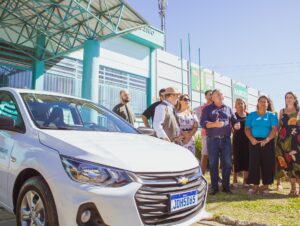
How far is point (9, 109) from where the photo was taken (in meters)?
3.83

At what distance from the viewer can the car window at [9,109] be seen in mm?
3481

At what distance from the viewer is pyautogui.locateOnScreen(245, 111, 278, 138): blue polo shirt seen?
6.07 metres

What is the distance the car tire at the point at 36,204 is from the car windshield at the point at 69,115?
64cm

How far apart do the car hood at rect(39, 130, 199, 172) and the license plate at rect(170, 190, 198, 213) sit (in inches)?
8.5

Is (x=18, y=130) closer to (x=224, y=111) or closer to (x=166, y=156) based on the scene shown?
(x=166, y=156)

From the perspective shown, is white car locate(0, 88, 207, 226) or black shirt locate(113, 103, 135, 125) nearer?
white car locate(0, 88, 207, 226)

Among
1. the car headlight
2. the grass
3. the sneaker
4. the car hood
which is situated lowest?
the grass

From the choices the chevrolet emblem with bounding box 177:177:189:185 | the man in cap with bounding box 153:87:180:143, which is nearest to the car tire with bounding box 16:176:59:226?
the chevrolet emblem with bounding box 177:177:189:185

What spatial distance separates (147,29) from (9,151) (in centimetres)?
1717

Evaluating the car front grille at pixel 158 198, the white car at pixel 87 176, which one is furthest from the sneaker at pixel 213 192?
the car front grille at pixel 158 198

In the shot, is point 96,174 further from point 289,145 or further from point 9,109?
point 289,145

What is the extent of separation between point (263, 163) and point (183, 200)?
3.60 metres

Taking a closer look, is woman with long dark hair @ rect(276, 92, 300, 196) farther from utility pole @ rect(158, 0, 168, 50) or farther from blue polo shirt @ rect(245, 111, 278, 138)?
utility pole @ rect(158, 0, 168, 50)

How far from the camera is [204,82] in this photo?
28.4 m
